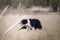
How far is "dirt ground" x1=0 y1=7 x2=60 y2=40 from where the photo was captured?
1479 mm

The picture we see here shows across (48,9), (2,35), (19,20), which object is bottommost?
(2,35)

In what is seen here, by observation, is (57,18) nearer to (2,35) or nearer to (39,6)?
(39,6)

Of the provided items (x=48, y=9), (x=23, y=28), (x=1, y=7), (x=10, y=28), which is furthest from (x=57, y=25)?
(x=1, y=7)

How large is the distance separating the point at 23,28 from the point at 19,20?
0.31ft

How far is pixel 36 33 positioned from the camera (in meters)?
1.51

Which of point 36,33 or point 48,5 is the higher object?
point 48,5

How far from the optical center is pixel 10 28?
1489 millimetres

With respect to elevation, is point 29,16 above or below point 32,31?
above

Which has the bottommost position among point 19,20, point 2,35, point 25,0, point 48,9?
point 2,35

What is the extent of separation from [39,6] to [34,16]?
0.39 feet

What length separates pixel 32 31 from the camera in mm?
1504

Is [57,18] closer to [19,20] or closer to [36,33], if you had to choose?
[36,33]

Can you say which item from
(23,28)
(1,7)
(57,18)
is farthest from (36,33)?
(1,7)

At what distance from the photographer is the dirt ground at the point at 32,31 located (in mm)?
1479
